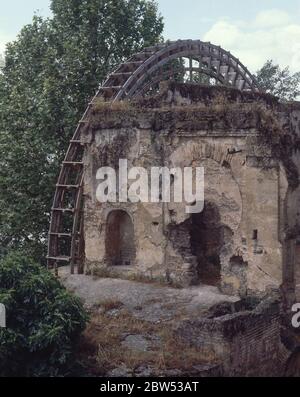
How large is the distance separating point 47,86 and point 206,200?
9.26 meters

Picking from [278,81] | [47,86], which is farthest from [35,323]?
[278,81]

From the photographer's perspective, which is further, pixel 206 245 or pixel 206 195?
pixel 206 245

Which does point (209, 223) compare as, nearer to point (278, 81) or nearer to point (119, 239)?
point (119, 239)

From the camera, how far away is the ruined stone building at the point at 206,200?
14.0 metres

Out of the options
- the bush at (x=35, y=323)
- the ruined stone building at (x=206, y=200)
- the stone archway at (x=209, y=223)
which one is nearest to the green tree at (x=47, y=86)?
the ruined stone building at (x=206, y=200)

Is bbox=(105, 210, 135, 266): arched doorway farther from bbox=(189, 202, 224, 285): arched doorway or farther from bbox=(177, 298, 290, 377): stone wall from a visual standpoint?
bbox=(177, 298, 290, 377): stone wall

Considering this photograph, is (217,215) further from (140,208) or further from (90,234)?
(90,234)

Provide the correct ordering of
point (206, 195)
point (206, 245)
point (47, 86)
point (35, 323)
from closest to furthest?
point (35, 323)
point (206, 195)
point (206, 245)
point (47, 86)

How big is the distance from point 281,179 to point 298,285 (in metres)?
2.71

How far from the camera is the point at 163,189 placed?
15.1 meters

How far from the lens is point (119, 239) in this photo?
54.5ft

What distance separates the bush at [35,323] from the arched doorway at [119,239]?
442 centimetres

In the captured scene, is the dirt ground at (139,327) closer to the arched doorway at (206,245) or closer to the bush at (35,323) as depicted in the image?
the bush at (35,323)

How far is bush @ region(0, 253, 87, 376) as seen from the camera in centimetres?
1066
